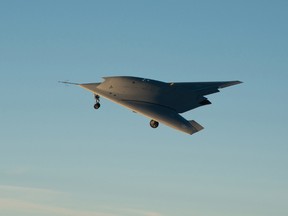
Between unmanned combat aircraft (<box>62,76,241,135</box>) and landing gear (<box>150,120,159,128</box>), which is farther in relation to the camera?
landing gear (<box>150,120,159,128</box>)

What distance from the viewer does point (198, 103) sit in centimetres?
6141

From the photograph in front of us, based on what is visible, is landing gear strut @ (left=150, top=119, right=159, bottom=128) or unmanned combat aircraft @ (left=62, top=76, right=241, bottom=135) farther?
landing gear strut @ (left=150, top=119, right=159, bottom=128)

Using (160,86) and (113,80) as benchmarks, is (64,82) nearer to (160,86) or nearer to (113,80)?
(113,80)

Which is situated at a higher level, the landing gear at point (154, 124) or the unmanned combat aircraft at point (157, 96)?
the unmanned combat aircraft at point (157, 96)

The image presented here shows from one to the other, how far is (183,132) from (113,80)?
9.17 metres

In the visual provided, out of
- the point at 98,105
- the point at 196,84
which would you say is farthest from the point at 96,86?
the point at 196,84

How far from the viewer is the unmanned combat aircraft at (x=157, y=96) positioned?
187 ft

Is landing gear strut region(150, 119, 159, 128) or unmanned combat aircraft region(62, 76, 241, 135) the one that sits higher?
unmanned combat aircraft region(62, 76, 241, 135)

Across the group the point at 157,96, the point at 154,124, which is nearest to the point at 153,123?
the point at 154,124

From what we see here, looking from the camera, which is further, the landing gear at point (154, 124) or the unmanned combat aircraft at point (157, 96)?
the landing gear at point (154, 124)

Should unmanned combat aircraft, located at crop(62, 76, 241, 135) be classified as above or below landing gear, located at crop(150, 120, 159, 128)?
above

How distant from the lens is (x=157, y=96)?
5888 cm

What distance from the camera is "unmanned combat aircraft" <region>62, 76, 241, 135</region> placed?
5703cm

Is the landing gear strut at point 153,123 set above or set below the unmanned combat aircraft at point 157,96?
below
